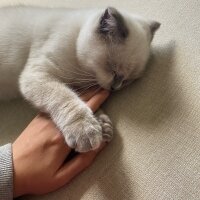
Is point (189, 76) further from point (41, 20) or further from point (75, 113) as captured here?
point (41, 20)

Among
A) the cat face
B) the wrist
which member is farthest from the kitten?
the wrist

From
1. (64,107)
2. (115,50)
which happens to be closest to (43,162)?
(64,107)

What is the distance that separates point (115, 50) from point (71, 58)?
17 cm

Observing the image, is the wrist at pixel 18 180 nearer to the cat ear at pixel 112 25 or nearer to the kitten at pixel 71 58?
the kitten at pixel 71 58

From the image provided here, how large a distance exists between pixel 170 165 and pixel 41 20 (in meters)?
0.74

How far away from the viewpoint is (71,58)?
1.19 meters

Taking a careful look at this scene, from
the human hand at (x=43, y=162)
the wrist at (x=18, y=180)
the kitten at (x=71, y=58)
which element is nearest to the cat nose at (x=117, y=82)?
the kitten at (x=71, y=58)

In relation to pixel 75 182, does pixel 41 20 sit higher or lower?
higher

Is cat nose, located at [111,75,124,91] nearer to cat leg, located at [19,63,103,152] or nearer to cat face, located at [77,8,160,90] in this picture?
cat face, located at [77,8,160,90]

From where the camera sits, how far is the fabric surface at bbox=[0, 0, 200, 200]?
33.9 inches

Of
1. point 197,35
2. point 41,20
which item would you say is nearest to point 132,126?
point 197,35

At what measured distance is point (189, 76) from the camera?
3.28 ft

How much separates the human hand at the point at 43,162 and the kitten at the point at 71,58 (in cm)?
4

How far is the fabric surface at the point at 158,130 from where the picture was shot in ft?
2.82
